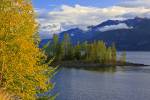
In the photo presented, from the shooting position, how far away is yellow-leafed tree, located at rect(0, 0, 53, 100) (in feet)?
78.5

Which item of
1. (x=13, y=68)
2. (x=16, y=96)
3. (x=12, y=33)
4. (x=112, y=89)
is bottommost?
(x=112, y=89)

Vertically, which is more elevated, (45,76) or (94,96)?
(45,76)

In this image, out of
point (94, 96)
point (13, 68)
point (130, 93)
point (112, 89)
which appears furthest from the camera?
point (112, 89)

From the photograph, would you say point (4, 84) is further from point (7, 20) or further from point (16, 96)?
point (7, 20)

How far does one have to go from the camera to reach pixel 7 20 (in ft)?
78.9

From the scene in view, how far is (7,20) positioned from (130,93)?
9660cm

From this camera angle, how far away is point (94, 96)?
10562 cm

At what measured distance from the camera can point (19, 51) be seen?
2420 cm

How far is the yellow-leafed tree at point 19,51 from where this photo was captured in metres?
23.9

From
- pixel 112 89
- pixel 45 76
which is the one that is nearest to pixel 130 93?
pixel 112 89

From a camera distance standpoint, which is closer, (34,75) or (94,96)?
(34,75)

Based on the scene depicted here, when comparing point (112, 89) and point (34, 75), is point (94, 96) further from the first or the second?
point (34, 75)

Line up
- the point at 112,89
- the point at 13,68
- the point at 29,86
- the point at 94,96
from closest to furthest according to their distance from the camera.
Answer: the point at 13,68, the point at 29,86, the point at 94,96, the point at 112,89

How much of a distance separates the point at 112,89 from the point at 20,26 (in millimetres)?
103629
